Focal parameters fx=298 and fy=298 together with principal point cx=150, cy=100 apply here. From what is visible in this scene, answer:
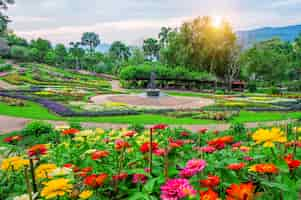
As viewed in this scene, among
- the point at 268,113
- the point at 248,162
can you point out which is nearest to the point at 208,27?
the point at 268,113

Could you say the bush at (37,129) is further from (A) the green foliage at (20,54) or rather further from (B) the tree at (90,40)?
(B) the tree at (90,40)

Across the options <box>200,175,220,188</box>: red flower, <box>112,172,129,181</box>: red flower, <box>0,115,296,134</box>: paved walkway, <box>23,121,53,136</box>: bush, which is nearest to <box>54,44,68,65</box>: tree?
<box>0,115,296,134</box>: paved walkway

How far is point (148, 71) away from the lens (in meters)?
33.0

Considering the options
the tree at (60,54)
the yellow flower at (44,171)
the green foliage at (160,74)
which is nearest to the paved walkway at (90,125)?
the yellow flower at (44,171)

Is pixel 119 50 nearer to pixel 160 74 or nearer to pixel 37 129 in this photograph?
pixel 160 74

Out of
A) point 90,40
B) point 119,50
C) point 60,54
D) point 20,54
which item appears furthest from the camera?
point 90,40

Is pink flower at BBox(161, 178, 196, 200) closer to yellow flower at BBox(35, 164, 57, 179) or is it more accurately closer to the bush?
yellow flower at BBox(35, 164, 57, 179)

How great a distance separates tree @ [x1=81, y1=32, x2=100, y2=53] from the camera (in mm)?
89750

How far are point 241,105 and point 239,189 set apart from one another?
16945 millimetres

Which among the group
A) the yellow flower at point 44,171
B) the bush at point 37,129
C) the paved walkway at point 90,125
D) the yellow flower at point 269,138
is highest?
the yellow flower at point 269,138

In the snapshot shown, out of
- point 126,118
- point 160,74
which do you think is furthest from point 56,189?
point 160,74

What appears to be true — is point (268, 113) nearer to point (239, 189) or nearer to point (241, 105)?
point (241, 105)

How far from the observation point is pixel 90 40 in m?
90.5

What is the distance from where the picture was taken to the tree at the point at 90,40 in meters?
89.8
